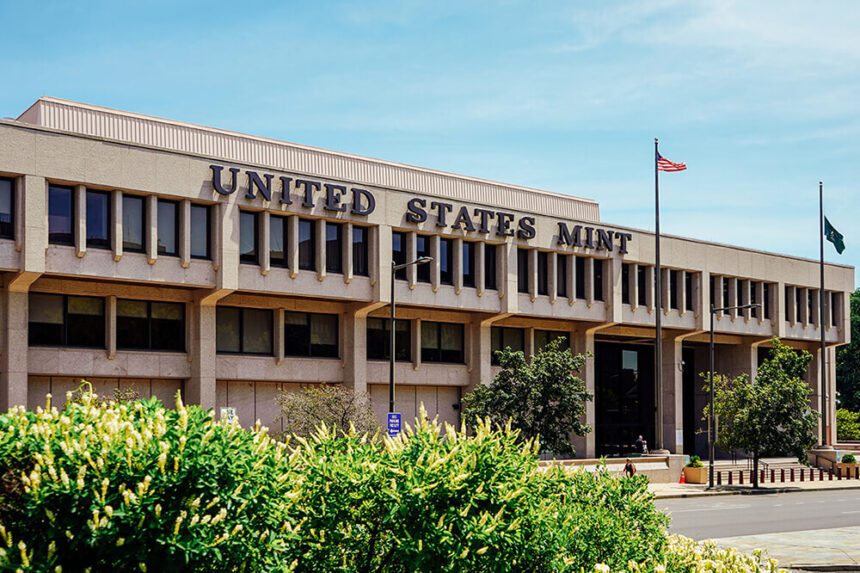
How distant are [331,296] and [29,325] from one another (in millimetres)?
12887

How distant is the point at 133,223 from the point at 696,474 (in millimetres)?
29292

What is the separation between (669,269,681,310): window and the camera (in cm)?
6575

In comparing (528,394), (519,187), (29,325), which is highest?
(519,187)

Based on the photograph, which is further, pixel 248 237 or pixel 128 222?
pixel 248 237

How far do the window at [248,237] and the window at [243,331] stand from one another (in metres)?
2.90

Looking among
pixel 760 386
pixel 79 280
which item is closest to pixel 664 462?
pixel 760 386

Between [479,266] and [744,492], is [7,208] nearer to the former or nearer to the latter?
[479,266]

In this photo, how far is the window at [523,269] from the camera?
56500mm

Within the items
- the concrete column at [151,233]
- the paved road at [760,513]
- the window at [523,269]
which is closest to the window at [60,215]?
the concrete column at [151,233]

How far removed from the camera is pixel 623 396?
6925 cm

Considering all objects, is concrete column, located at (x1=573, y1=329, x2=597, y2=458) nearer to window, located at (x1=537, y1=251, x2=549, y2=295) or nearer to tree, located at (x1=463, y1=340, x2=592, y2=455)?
window, located at (x1=537, y1=251, x2=549, y2=295)

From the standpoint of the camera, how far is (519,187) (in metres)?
60.6

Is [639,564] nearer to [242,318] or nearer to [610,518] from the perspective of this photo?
[610,518]

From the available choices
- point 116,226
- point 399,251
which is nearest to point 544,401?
point 399,251
